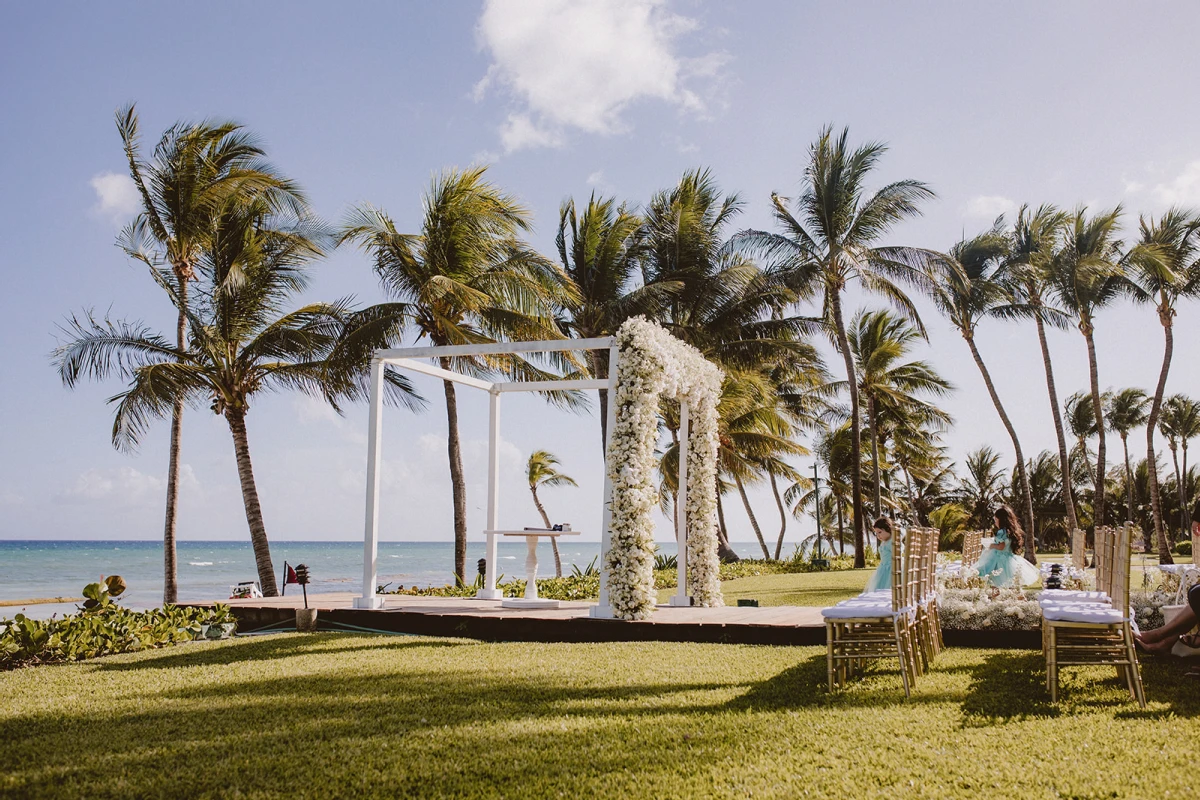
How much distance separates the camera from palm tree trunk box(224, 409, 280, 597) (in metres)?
14.1

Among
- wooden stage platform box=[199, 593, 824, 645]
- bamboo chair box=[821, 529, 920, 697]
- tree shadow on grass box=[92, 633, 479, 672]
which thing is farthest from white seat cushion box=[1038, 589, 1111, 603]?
tree shadow on grass box=[92, 633, 479, 672]

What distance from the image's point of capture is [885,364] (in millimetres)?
25609

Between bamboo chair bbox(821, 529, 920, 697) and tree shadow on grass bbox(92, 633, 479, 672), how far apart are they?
4168 millimetres

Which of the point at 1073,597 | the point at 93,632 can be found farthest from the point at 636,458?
the point at 93,632

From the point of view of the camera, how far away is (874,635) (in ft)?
19.3

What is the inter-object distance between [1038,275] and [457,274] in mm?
15650

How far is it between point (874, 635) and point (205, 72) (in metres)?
13.4

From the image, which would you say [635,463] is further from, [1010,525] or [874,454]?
[874,454]

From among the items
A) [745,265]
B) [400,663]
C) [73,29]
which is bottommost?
[400,663]

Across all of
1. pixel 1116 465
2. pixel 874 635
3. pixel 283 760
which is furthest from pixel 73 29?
pixel 1116 465

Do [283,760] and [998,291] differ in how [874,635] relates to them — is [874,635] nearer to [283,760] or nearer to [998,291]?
[283,760]

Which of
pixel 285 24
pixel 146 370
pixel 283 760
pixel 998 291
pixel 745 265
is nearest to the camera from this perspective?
pixel 283 760

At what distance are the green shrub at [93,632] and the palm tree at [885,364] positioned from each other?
2072 cm

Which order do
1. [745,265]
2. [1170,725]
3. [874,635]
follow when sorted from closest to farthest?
[1170,725] < [874,635] < [745,265]
